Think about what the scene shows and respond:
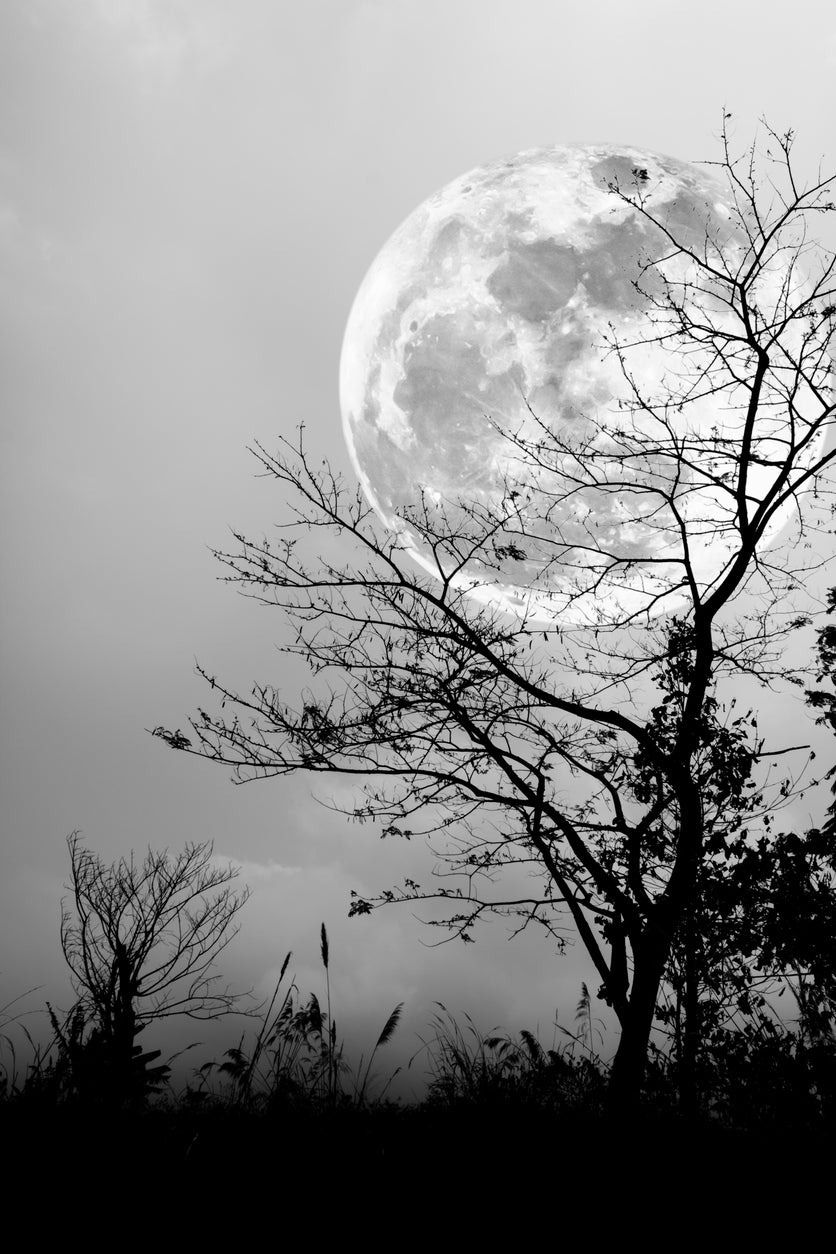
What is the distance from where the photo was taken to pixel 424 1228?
11.1 ft

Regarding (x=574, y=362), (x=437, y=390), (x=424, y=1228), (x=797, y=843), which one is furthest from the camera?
(x=437, y=390)

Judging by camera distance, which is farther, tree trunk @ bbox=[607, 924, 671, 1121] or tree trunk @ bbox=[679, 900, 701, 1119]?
tree trunk @ bbox=[679, 900, 701, 1119]

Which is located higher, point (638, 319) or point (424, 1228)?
point (638, 319)

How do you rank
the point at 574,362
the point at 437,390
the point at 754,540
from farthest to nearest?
the point at 437,390 → the point at 574,362 → the point at 754,540

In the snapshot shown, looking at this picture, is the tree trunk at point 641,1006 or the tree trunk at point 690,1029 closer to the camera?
the tree trunk at point 641,1006

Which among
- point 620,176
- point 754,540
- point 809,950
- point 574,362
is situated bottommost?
point 809,950

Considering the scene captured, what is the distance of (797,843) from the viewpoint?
7270 mm

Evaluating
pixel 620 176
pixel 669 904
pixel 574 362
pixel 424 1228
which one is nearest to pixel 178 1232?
pixel 424 1228

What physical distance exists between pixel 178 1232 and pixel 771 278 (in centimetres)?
1001

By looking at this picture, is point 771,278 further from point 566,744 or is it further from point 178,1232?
point 178,1232

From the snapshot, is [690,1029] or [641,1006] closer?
[641,1006]

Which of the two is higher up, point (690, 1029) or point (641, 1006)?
point (641, 1006)

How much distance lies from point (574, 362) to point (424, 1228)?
8.46 meters

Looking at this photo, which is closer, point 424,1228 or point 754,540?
point 424,1228
